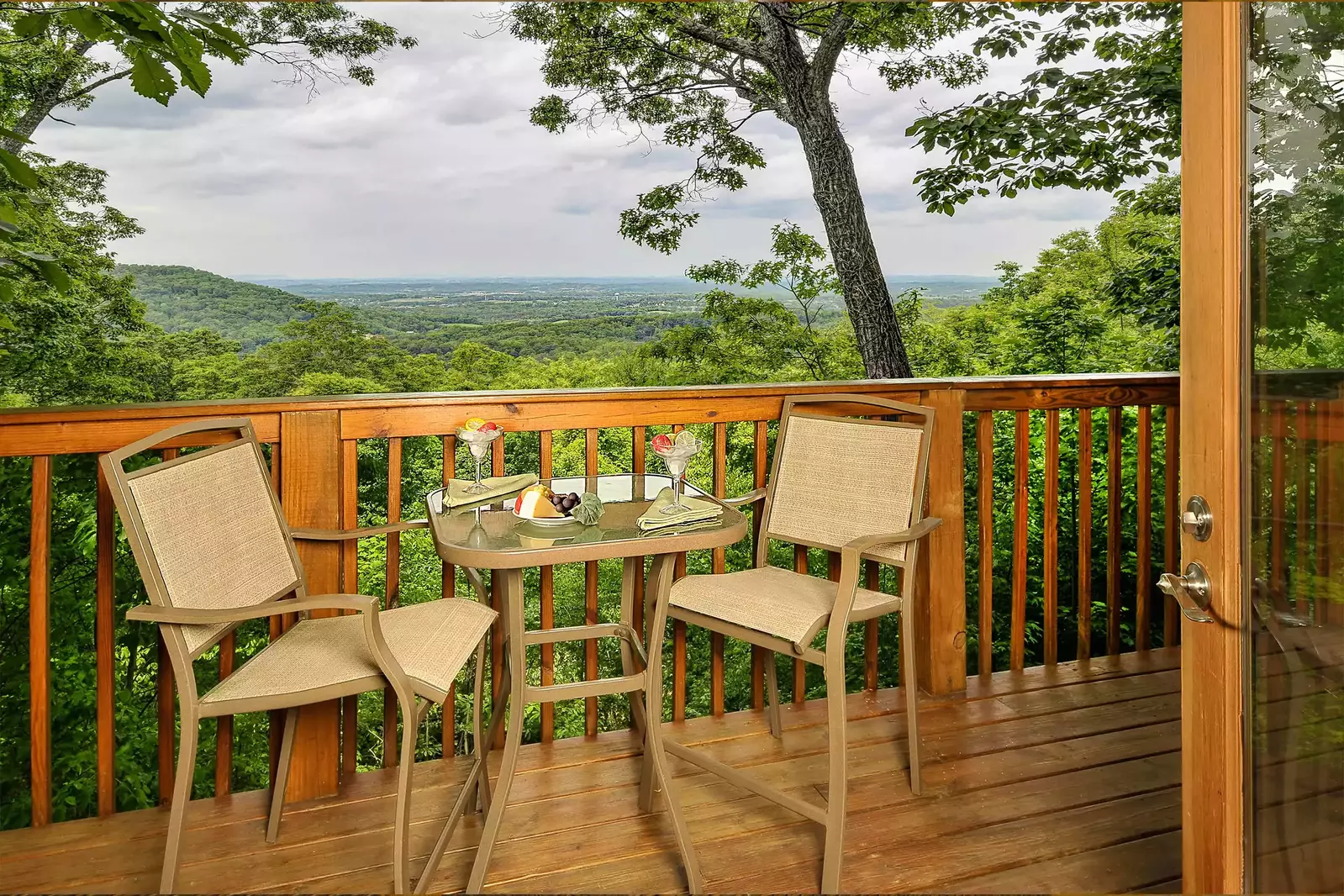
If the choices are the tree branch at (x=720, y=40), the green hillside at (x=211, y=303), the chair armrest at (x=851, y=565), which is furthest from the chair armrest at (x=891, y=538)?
the green hillside at (x=211, y=303)

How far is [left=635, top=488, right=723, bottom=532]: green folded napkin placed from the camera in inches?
78.7

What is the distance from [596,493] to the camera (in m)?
2.43

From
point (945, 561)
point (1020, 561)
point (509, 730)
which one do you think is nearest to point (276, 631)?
point (509, 730)

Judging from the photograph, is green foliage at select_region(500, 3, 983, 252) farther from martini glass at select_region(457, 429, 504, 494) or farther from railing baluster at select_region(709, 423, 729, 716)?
martini glass at select_region(457, 429, 504, 494)

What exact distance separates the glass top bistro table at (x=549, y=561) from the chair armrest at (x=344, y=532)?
0.12 m

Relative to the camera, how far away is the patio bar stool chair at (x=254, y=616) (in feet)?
5.91

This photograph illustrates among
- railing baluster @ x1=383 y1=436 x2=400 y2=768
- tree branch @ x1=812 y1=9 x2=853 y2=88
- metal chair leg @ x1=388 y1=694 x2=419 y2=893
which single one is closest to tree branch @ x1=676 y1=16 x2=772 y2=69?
tree branch @ x1=812 y1=9 x2=853 y2=88

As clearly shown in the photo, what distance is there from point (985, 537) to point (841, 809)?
56.0 inches

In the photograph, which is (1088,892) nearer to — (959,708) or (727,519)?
(959,708)

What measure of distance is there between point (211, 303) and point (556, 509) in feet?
20.2

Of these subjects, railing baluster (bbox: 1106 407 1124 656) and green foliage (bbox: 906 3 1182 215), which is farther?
green foliage (bbox: 906 3 1182 215)

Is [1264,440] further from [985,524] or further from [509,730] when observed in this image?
[985,524]

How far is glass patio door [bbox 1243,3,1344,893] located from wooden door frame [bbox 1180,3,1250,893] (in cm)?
2

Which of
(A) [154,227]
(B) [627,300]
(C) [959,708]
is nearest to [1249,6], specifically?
(C) [959,708]
